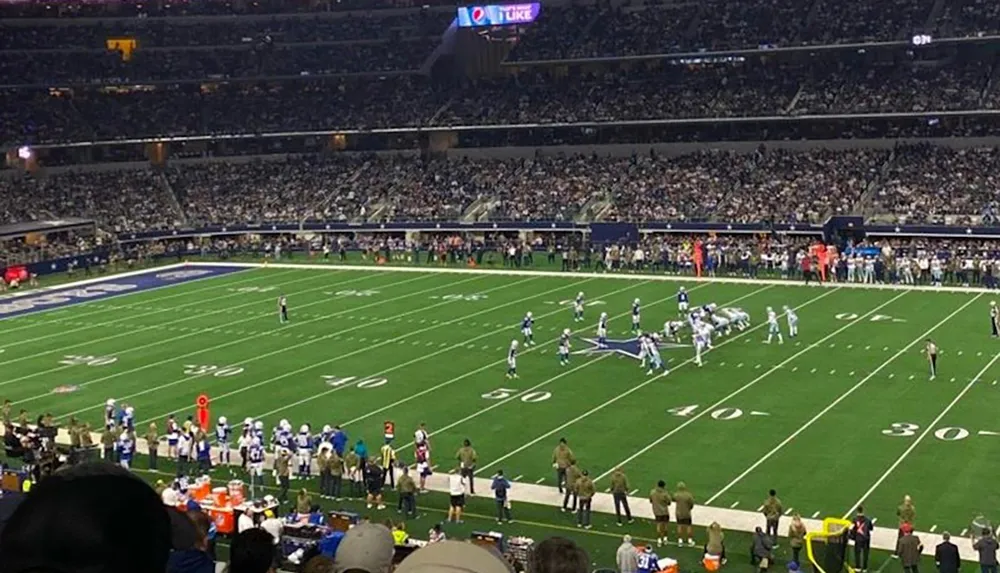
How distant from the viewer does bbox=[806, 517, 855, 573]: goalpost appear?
1554cm

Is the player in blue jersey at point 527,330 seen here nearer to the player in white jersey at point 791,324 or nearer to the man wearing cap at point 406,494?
the player in white jersey at point 791,324

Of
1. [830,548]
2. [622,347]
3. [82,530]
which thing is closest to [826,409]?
[622,347]

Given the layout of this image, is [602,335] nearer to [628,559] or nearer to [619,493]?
[619,493]

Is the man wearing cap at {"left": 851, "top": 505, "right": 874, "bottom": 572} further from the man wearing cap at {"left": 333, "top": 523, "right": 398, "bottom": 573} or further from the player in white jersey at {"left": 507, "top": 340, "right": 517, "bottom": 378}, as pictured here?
the man wearing cap at {"left": 333, "top": 523, "right": 398, "bottom": 573}

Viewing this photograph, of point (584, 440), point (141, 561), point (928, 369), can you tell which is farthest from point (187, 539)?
point (928, 369)

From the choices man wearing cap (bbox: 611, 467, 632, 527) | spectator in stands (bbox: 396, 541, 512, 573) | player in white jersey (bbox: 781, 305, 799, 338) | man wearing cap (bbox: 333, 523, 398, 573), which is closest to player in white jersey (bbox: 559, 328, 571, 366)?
player in white jersey (bbox: 781, 305, 799, 338)

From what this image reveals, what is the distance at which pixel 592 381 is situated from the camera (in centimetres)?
2822

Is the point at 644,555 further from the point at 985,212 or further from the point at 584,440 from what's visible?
the point at 985,212

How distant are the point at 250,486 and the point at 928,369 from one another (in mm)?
15296

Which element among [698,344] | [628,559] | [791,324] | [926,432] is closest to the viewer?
[628,559]

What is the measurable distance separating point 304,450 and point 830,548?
9.94m

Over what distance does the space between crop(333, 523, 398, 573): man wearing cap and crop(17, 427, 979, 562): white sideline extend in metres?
15.9

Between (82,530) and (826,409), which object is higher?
(82,530)

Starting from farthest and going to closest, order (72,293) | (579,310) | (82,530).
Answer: (72,293) → (579,310) → (82,530)
